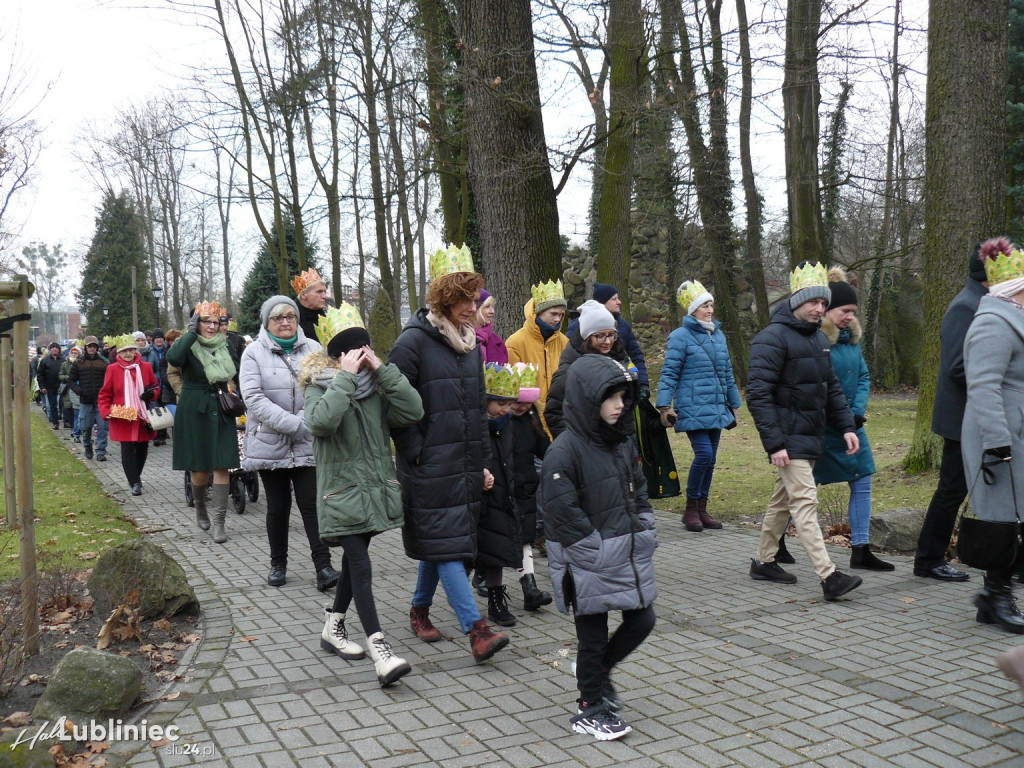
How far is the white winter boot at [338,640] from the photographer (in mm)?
5211

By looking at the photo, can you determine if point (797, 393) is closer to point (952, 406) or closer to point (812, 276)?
point (812, 276)

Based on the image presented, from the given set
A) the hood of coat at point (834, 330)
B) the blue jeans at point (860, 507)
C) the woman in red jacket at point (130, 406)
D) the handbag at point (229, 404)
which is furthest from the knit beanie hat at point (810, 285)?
the woman in red jacket at point (130, 406)

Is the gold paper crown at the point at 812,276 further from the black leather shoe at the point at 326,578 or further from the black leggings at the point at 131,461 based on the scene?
the black leggings at the point at 131,461

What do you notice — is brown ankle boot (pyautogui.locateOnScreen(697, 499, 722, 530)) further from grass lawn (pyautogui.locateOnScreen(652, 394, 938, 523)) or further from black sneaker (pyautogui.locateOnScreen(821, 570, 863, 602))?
black sneaker (pyautogui.locateOnScreen(821, 570, 863, 602))

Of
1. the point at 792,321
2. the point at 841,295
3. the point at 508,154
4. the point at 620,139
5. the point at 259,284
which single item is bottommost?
the point at 792,321

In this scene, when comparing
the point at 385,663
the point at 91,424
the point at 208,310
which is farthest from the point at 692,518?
the point at 91,424

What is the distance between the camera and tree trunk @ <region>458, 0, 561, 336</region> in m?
9.91

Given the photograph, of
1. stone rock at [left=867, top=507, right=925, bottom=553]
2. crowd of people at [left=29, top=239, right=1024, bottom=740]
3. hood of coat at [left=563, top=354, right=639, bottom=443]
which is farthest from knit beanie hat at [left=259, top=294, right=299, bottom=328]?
stone rock at [left=867, top=507, right=925, bottom=553]

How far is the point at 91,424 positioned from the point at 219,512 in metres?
8.74

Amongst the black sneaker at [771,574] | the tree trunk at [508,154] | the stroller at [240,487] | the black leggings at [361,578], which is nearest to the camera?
the black leggings at [361,578]

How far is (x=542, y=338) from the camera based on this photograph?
7.54m

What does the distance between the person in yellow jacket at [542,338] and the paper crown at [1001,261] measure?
294cm

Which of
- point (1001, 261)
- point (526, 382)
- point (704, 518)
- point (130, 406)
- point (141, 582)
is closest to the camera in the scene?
point (1001, 261)

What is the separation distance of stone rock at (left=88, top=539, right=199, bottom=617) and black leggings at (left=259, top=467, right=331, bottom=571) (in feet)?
3.40
